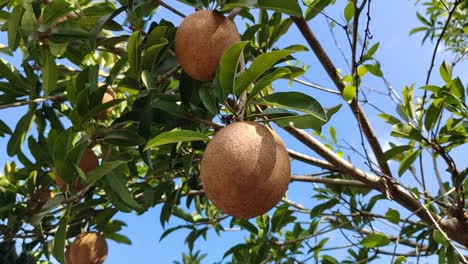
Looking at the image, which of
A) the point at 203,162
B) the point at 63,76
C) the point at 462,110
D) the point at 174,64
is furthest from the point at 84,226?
the point at 462,110

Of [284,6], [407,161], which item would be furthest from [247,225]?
[284,6]

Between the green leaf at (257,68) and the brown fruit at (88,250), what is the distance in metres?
1.05

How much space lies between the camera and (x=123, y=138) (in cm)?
131

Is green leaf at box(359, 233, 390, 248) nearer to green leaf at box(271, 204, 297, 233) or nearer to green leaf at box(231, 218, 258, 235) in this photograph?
green leaf at box(271, 204, 297, 233)

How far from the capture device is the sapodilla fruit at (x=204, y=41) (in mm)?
1104

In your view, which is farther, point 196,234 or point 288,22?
point 196,234

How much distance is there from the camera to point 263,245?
8.23 ft

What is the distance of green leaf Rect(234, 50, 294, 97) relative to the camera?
36.5 inches

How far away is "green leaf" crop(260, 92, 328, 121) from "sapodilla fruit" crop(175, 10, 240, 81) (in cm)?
17

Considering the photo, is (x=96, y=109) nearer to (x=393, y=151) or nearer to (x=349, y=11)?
(x=349, y=11)

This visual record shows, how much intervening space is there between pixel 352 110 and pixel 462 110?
374 mm

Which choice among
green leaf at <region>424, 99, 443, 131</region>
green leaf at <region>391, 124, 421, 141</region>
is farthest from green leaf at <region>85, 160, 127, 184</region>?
green leaf at <region>424, 99, 443, 131</region>

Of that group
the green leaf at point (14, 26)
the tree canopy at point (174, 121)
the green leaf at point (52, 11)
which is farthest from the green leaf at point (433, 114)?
the green leaf at point (14, 26)

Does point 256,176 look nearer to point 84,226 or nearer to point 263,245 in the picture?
point 84,226
